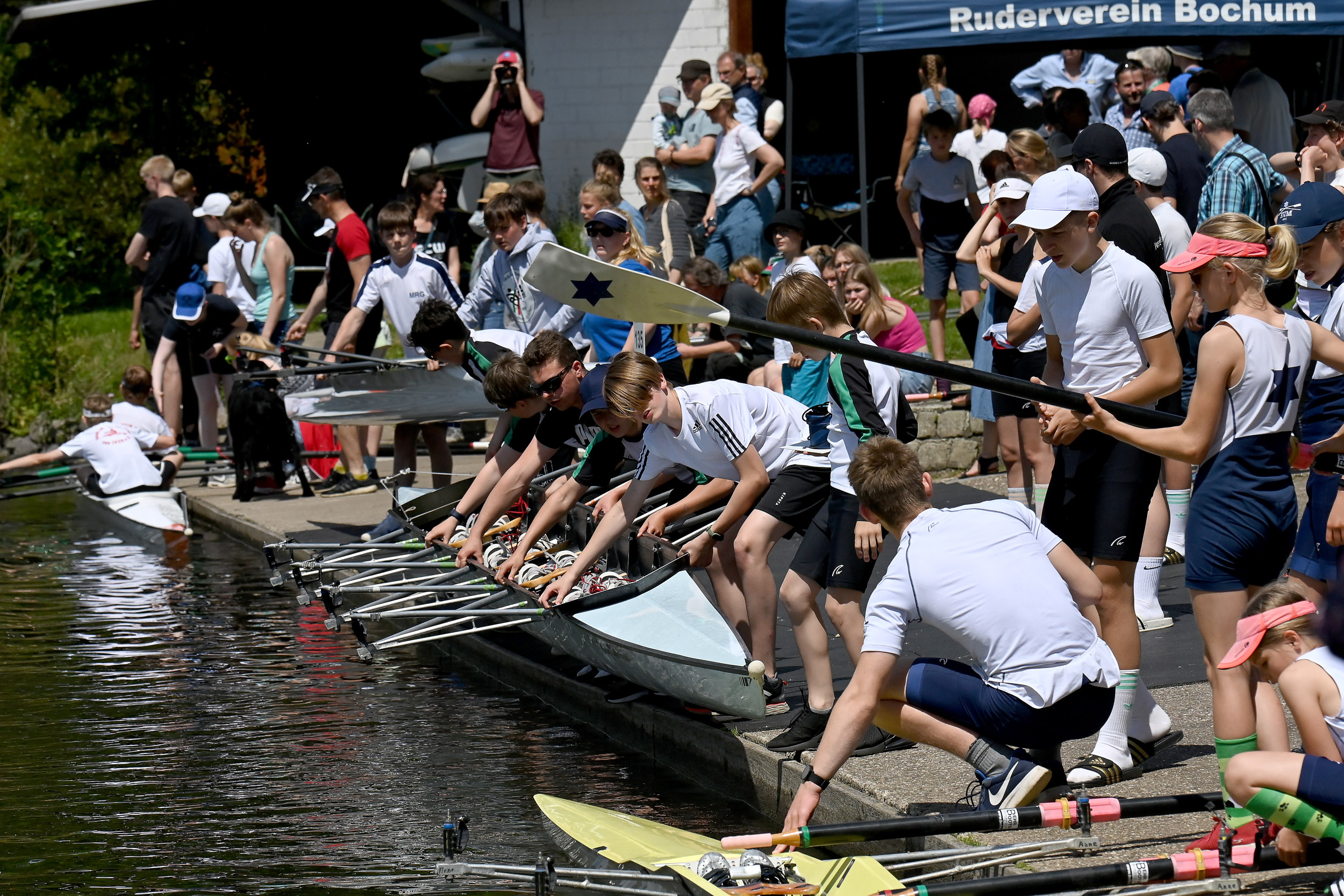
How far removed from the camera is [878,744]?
5676 mm

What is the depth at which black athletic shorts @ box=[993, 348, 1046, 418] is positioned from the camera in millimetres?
7457

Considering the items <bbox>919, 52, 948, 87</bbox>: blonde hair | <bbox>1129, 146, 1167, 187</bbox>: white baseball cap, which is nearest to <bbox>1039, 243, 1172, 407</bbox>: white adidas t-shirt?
<bbox>1129, 146, 1167, 187</bbox>: white baseball cap

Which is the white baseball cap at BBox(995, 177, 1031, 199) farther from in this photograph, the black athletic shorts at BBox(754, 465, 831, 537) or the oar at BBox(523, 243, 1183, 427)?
the oar at BBox(523, 243, 1183, 427)

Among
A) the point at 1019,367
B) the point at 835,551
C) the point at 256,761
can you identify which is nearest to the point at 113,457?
the point at 256,761

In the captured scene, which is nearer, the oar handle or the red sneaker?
the red sneaker

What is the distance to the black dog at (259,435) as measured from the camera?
11.7 metres

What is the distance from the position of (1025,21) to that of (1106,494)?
864 centimetres

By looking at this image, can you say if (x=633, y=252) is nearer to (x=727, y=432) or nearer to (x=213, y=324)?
(x=727, y=432)

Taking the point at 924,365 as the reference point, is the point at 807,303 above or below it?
above

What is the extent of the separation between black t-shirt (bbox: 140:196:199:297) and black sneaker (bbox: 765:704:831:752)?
9.79 meters

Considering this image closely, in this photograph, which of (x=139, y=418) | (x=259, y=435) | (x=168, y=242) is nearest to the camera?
(x=259, y=435)

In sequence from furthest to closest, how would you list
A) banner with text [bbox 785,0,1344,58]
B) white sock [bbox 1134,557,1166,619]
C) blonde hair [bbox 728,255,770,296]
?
banner with text [bbox 785,0,1344,58], blonde hair [bbox 728,255,770,296], white sock [bbox 1134,557,1166,619]

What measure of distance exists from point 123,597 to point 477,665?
2928mm

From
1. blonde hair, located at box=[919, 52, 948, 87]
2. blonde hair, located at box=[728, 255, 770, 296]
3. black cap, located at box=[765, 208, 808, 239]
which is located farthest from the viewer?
blonde hair, located at box=[919, 52, 948, 87]
